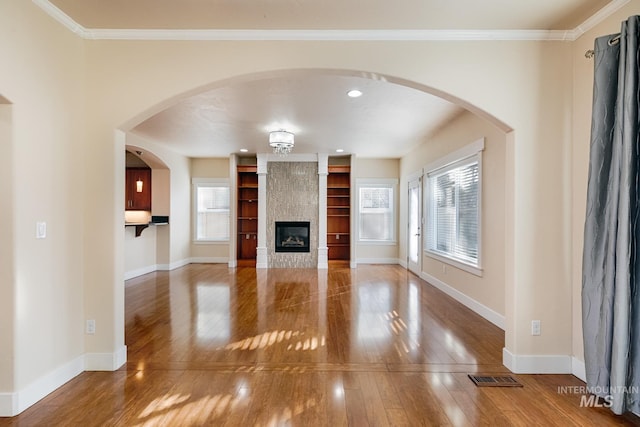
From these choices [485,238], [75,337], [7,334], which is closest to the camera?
[7,334]

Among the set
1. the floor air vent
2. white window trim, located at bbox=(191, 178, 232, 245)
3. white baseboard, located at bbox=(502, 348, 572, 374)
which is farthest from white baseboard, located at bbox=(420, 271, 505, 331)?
white window trim, located at bbox=(191, 178, 232, 245)

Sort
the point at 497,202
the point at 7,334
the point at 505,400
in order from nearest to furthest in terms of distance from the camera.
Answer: the point at 7,334 → the point at 505,400 → the point at 497,202

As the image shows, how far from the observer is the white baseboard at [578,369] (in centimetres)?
261

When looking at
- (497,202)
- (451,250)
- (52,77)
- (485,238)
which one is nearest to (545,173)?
(497,202)

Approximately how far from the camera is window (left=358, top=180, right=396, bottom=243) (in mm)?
8719

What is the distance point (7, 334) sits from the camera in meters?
2.17

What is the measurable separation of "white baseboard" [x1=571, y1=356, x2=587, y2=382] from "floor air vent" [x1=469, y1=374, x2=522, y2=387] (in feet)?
1.73

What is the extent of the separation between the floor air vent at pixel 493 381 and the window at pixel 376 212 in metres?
6.13

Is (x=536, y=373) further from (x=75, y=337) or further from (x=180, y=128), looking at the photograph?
(x=180, y=128)

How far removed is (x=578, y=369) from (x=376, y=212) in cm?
627

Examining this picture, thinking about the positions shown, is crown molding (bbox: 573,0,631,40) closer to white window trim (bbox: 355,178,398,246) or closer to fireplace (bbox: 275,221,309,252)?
white window trim (bbox: 355,178,398,246)

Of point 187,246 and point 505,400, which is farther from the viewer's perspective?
point 187,246

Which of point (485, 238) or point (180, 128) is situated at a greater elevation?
point (180, 128)

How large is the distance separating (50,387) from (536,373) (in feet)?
12.4
